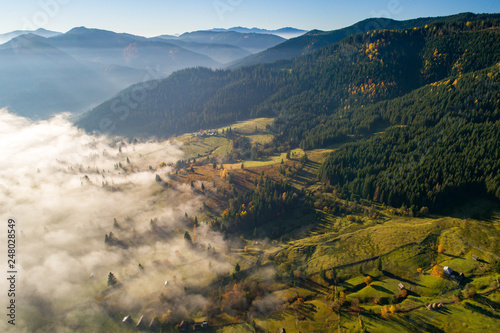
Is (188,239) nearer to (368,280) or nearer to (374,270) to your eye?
(368,280)

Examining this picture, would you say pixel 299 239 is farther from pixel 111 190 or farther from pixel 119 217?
pixel 111 190

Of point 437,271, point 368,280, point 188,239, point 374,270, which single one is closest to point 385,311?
point 368,280

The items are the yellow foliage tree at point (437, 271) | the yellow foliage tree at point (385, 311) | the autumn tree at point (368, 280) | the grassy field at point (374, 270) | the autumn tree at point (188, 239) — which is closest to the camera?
the grassy field at point (374, 270)

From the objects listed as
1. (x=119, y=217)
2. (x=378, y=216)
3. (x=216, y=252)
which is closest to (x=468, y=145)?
(x=378, y=216)

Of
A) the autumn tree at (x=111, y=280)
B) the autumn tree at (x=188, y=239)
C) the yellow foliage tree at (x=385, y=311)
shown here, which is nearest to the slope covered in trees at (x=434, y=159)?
the yellow foliage tree at (x=385, y=311)

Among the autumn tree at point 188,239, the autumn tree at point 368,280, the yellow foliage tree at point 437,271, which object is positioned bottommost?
the autumn tree at point 188,239

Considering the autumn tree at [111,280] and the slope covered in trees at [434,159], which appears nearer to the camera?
the autumn tree at [111,280]

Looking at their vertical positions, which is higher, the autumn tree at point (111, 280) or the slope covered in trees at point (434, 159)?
the slope covered in trees at point (434, 159)

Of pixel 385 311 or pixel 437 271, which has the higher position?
pixel 437 271

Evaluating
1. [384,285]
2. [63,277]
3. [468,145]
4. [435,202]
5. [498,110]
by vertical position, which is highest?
[498,110]

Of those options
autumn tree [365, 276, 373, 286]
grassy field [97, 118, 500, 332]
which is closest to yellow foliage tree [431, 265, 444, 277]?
grassy field [97, 118, 500, 332]

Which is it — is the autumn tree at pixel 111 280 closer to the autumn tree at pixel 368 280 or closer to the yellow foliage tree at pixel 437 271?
the autumn tree at pixel 368 280
